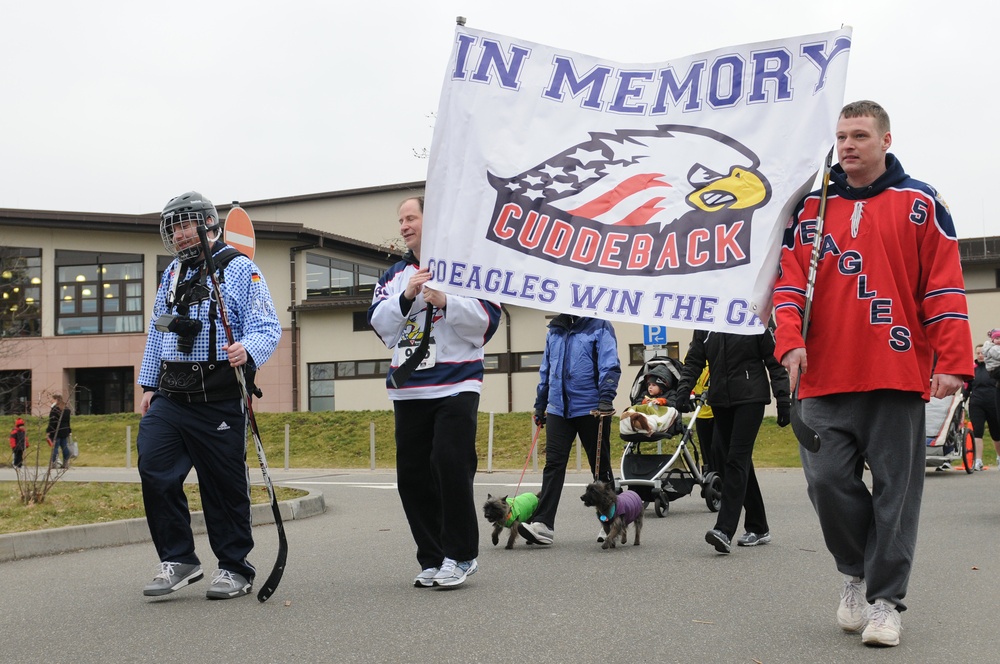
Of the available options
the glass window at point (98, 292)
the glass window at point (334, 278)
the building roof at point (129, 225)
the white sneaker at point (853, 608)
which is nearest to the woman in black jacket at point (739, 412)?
the white sneaker at point (853, 608)

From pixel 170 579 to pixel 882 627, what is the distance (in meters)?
3.63

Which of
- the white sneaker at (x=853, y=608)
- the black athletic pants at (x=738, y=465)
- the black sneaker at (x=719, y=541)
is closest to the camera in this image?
the white sneaker at (x=853, y=608)

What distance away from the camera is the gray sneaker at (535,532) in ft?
26.3

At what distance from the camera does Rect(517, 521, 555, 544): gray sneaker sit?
26.3 ft

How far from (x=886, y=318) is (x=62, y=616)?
14.0ft

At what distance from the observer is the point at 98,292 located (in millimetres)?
39625

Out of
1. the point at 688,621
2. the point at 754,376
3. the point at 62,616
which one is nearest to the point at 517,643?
the point at 688,621

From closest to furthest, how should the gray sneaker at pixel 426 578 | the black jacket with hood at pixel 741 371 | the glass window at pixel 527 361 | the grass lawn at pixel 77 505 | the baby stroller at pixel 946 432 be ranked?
1. the gray sneaker at pixel 426 578
2. the black jacket with hood at pixel 741 371
3. the grass lawn at pixel 77 505
4. the baby stroller at pixel 946 432
5. the glass window at pixel 527 361

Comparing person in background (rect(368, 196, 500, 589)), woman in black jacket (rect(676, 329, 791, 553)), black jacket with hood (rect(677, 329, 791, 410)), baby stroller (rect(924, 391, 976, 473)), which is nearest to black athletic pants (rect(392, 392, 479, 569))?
person in background (rect(368, 196, 500, 589))

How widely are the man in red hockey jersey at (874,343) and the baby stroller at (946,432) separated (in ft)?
37.1

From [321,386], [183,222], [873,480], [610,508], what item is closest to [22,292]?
[321,386]

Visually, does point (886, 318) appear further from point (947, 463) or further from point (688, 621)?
point (947, 463)

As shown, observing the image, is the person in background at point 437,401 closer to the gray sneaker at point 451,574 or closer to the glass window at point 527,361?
the gray sneaker at point 451,574

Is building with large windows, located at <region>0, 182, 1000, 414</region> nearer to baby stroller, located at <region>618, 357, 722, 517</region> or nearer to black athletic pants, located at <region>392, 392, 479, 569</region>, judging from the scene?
baby stroller, located at <region>618, 357, 722, 517</region>
